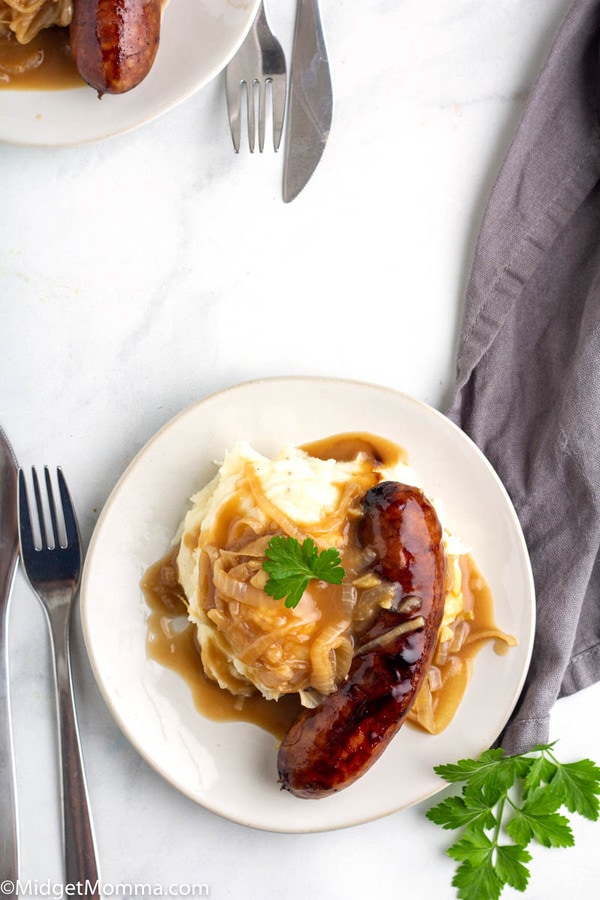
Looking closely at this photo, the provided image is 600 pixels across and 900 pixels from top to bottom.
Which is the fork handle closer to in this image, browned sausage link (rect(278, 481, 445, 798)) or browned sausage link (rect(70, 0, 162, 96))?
browned sausage link (rect(278, 481, 445, 798))

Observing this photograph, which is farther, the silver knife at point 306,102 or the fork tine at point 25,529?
the silver knife at point 306,102

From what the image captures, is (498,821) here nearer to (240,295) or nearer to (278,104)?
(240,295)

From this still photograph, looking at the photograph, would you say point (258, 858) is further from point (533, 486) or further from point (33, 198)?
point (33, 198)

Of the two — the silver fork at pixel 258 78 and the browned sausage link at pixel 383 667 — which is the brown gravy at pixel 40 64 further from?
the browned sausage link at pixel 383 667

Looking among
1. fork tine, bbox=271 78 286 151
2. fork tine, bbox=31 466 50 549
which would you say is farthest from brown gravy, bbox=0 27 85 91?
fork tine, bbox=31 466 50 549

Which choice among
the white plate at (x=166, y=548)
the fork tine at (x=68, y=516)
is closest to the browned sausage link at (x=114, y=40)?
the white plate at (x=166, y=548)

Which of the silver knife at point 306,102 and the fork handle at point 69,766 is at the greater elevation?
the silver knife at point 306,102
